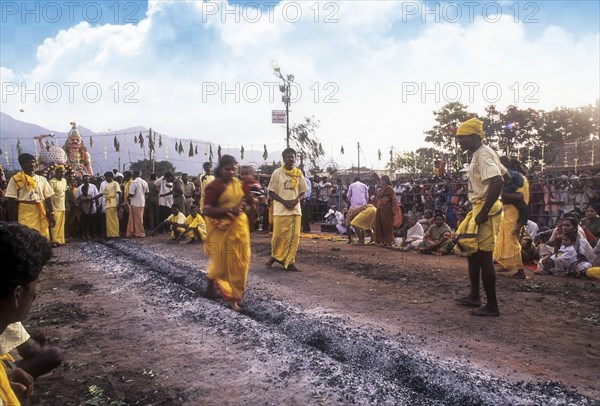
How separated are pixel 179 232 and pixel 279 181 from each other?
5487 mm

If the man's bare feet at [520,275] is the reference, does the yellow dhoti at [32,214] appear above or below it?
above

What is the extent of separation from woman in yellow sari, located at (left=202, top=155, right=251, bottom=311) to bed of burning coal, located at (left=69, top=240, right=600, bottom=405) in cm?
28

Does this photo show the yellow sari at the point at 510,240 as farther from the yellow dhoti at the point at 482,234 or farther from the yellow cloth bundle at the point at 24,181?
the yellow cloth bundle at the point at 24,181

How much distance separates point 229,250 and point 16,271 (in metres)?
3.71

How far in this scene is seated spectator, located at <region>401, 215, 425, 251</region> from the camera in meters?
10.6

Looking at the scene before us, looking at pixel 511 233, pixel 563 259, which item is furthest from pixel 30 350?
pixel 563 259

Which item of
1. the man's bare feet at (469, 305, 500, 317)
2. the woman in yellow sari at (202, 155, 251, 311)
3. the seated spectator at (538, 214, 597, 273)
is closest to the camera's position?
the man's bare feet at (469, 305, 500, 317)

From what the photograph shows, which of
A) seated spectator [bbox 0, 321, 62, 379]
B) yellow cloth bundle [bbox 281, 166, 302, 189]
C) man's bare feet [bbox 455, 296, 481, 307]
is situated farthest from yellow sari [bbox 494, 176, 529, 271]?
seated spectator [bbox 0, 321, 62, 379]

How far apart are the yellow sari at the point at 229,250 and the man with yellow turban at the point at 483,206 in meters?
2.48

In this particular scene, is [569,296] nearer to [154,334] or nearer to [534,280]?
[534,280]

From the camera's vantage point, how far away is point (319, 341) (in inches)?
161

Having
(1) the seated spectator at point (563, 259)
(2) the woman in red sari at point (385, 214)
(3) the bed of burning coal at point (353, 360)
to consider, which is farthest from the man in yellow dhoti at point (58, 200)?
(1) the seated spectator at point (563, 259)

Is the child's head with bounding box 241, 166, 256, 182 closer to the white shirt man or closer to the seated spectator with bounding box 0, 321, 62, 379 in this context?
the seated spectator with bounding box 0, 321, 62, 379

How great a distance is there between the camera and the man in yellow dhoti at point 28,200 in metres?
8.90
